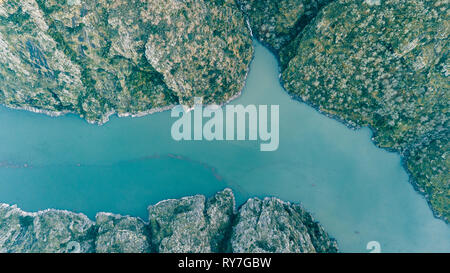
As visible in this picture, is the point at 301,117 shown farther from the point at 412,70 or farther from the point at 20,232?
the point at 20,232

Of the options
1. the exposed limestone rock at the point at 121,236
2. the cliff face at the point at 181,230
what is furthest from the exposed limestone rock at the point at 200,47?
the exposed limestone rock at the point at 121,236

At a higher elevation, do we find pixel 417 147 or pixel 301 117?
pixel 301 117

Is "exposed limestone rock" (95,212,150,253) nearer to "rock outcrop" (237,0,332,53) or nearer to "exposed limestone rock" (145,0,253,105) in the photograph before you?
"exposed limestone rock" (145,0,253,105)

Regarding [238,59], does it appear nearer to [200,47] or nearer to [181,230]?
[200,47]

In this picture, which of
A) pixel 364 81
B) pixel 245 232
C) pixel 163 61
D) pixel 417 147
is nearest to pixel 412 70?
pixel 364 81

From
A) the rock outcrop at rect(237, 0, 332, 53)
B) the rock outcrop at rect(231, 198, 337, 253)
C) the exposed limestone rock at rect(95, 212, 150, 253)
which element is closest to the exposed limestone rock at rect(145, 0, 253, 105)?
the rock outcrop at rect(237, 0, 332, 53)

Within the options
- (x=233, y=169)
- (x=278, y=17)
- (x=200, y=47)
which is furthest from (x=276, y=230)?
(x=278, y=17)
